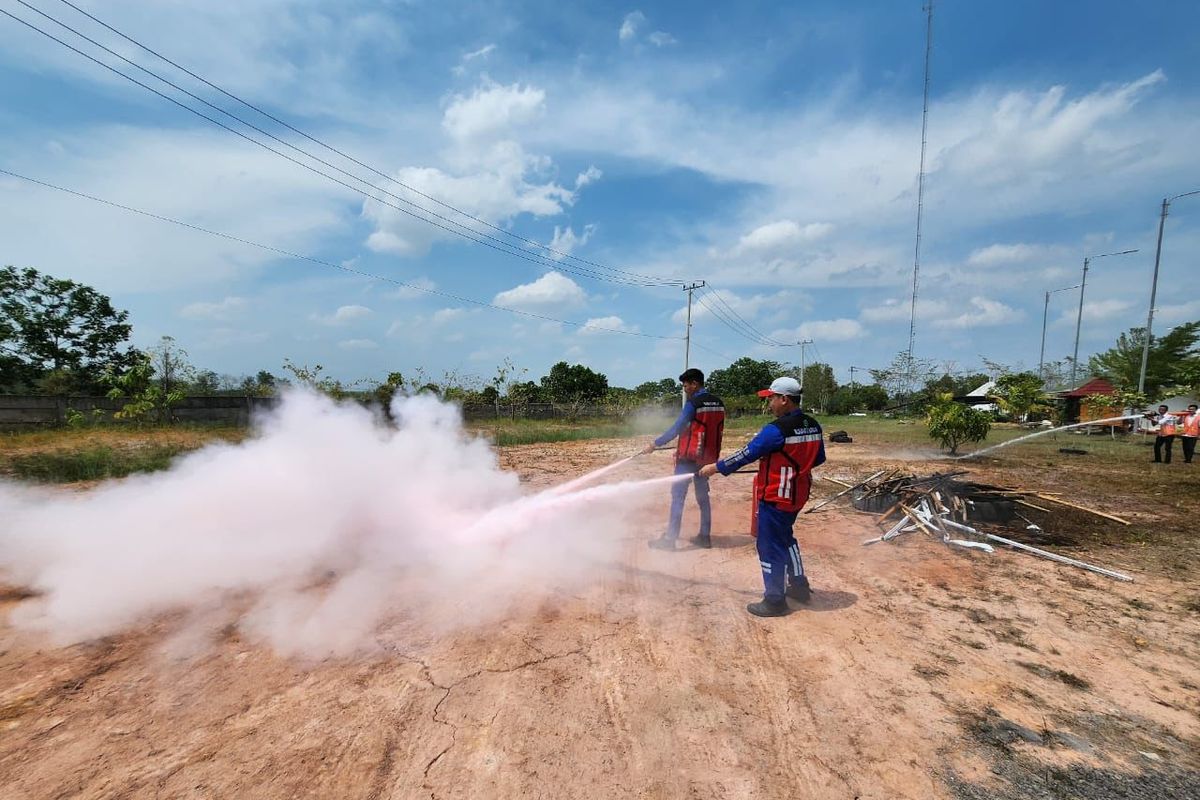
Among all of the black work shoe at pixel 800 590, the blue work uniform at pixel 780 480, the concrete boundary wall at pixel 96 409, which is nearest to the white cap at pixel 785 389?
the blue work uniform at pixel 780 480

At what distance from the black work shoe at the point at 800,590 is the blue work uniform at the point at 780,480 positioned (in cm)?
36

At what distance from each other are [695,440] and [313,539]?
4789mm

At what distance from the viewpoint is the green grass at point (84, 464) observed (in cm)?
1167

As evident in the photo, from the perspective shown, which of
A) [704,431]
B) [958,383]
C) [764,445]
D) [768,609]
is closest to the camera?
[764,445]

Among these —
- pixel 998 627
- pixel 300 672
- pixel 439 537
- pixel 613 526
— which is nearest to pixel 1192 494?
pixel 998 627

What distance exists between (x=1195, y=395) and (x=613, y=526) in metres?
26.1

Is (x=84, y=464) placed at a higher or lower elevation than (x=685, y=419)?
lower

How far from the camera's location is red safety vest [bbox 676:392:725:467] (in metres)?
6.50

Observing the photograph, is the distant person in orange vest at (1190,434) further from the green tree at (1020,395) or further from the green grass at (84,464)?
the green grass at (84,464)

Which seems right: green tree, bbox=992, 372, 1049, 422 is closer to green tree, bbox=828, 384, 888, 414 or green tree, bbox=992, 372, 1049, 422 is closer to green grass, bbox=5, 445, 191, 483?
green grass, bbox=5, 445, 191, 483

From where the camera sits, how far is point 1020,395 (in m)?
19.2

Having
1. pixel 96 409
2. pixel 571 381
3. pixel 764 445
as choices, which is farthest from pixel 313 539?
pixel 571 381

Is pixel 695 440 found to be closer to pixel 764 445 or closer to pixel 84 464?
pixel 764 445

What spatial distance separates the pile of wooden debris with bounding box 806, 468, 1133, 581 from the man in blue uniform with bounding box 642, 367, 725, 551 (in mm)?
2630
